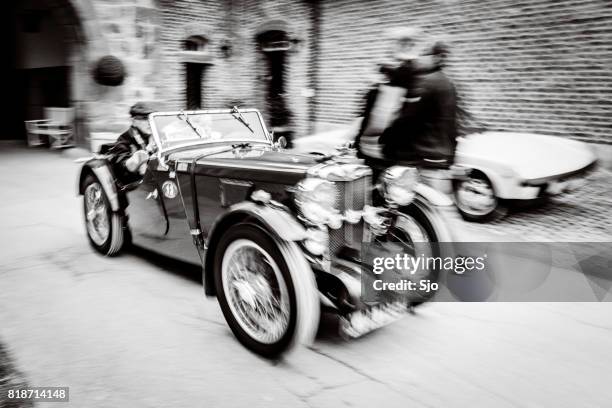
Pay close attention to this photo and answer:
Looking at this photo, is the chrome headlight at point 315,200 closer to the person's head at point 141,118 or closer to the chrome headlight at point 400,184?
the chrome headlight at point 400,184

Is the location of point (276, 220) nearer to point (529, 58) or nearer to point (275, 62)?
point (529, 58)

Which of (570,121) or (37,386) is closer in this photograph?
(37,386)

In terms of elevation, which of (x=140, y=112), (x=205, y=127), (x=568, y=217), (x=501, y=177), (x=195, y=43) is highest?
(x=195, y=43)

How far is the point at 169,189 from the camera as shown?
4.26 metres

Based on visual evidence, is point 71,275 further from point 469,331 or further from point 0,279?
point 469,331

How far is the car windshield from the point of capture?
4.46 m

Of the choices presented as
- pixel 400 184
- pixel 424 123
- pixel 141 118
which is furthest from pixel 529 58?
pixel 141 118

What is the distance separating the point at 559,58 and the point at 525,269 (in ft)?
10.9

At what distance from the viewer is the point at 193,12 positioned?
1327 cm

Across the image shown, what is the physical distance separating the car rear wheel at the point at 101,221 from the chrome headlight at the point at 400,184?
2.73 metres

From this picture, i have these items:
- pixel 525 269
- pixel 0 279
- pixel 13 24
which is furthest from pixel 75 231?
pixel 13 24

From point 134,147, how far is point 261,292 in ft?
8.13

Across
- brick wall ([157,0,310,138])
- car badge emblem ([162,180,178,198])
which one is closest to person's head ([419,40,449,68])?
car badge emblem ([162,180,178,198])

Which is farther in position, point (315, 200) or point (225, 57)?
point (225, 57)
